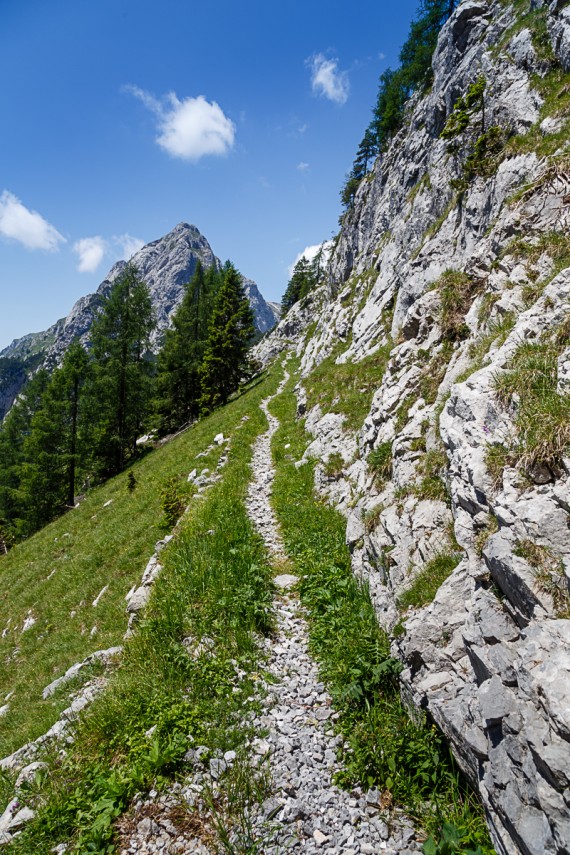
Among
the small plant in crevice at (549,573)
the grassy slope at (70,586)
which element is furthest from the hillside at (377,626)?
the grassy slope at (70,586)

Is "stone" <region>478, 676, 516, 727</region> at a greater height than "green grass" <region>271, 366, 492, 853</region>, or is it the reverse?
"stone" <region>478, 676, 516, 727</region>

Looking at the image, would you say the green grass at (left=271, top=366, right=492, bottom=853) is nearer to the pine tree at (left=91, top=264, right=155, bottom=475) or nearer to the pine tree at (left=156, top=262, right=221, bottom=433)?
the pine tree at (left=91, top=264, right=155, bottom=475)

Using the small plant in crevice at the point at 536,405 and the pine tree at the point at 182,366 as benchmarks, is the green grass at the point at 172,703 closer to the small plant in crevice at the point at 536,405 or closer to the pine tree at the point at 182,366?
the small plant in crevice at the point at 536,405

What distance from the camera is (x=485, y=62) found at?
68.2ft

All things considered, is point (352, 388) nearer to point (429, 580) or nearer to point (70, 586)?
point (429, 580)

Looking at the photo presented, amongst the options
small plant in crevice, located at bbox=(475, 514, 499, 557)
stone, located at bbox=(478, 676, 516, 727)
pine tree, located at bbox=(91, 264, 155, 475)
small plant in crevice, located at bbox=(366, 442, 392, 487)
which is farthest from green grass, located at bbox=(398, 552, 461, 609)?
pine tree, located at bbox=(91, 264, 155, 475)

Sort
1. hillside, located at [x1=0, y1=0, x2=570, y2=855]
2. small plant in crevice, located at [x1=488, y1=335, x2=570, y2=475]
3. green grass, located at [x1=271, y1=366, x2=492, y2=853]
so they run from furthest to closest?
small plant in crevice, located at [x1=488, y1=335, x2=570, y2=475] → green grass, located at [x1=271, y1=366, x2=492, y2=853] → hillside, located at [x1=0, y1=0, x2=570, y2=855]

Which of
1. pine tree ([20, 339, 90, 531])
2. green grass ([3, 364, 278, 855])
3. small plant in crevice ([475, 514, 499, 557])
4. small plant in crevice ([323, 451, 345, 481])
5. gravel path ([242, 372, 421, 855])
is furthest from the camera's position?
pine tree ([20, 339, 90, 531])

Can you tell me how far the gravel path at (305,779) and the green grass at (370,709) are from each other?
0.76ft

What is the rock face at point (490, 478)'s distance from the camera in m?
3.86

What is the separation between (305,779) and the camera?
5.33m

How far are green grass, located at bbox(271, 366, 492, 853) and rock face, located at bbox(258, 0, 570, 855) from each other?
0.37 m

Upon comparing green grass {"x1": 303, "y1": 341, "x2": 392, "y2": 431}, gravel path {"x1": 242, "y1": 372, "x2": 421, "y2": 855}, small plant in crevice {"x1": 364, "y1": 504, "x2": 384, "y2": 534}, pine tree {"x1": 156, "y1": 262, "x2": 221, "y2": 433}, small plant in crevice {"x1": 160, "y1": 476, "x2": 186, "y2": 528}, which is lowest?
gravel path {"x1": 242, "y1": 372, "x2": 421, "y2": 855}

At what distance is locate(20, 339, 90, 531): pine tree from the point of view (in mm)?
36500
